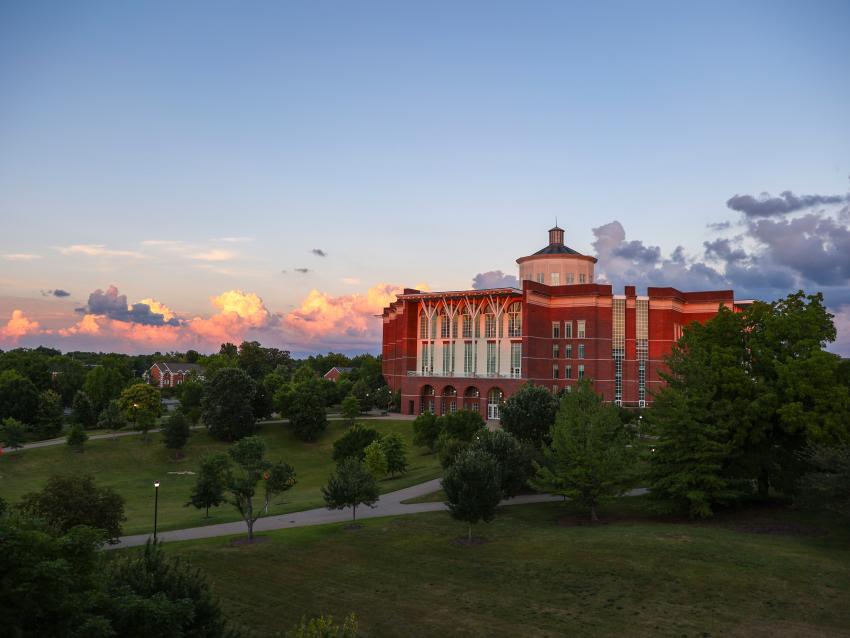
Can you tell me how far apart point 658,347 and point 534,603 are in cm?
6891

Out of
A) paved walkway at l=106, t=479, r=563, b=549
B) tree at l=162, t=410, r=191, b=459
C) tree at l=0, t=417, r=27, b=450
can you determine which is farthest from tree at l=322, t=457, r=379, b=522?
tree at l=0, t=417, r=27, b=450

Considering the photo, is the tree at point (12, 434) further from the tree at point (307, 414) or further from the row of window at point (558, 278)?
the row of window at point (558, 278)

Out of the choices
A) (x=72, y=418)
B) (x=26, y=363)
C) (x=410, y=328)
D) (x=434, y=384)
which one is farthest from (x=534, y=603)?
(x=26, y=363)

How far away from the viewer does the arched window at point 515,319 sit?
8700 cm

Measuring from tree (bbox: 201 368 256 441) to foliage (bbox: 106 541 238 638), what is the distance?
2371 inches

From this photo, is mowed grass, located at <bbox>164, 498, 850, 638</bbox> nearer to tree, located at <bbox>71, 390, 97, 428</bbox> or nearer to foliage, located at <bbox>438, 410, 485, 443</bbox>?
foliage, located at <bbox>438, 410, 485, 443</bbox>

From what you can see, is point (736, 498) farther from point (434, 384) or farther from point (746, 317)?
point (434, 384)

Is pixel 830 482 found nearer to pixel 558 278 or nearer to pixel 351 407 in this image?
pixel 351 407

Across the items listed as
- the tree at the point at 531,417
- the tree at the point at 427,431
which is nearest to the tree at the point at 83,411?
the tree at the point at 427,431

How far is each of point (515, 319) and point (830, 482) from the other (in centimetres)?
6064

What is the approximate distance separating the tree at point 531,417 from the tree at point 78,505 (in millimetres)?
30115

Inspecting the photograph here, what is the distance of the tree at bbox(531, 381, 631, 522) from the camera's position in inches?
1405

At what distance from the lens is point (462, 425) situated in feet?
208

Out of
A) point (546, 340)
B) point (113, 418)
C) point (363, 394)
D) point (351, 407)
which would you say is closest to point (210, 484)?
point (351, 407)
